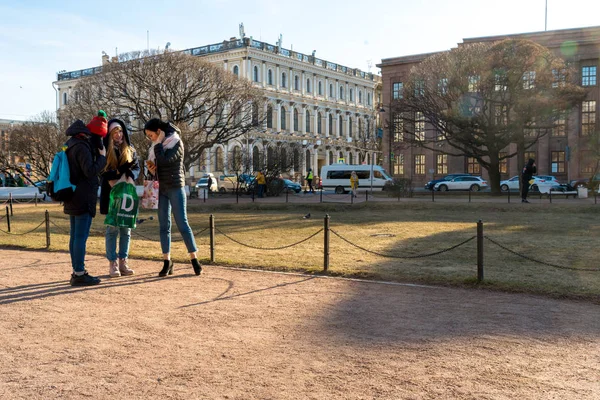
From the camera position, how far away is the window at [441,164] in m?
58.8

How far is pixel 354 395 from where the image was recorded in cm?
346

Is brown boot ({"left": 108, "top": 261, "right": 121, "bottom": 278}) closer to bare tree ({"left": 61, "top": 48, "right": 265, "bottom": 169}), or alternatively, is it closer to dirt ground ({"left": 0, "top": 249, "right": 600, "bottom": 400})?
dirt ground ({"left": 0, "top": 249, "right": 600, "bottom": 400})

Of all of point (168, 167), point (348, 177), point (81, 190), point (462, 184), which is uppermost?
point (168, 167)

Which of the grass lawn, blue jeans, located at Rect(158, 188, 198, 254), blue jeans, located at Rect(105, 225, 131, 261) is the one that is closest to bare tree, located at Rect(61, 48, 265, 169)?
the grass lawn

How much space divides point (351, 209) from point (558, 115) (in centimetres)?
1598

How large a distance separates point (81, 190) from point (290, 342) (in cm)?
339

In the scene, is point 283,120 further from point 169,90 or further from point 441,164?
point 169,90

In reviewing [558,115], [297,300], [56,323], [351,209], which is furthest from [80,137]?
[558,115]

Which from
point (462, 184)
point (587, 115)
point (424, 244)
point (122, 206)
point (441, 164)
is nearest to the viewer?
point (122, 206)

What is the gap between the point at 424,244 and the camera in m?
11.8

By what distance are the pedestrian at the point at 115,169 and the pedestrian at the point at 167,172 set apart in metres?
0.26

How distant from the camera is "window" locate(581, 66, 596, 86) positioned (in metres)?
53.6

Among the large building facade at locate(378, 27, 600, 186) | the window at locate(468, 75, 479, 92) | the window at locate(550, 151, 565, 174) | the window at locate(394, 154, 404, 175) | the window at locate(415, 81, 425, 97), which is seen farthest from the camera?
the window at locate(394, 154, 404, 175)

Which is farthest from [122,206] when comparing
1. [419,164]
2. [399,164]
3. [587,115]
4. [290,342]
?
[399,164]
